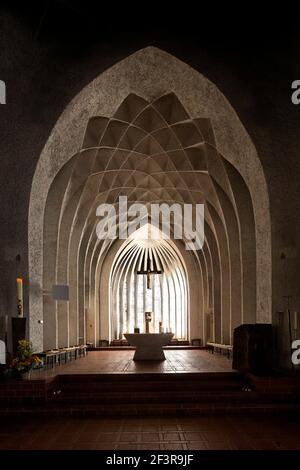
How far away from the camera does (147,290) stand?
30.9 meters

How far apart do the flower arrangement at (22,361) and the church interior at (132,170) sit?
35mm

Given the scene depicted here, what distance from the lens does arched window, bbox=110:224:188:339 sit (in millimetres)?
28406

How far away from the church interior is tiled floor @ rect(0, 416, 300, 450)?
0.04m

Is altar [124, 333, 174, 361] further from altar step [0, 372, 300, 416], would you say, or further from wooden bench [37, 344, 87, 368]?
altar step [0, 372, 300, 416]

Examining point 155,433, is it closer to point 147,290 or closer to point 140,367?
point 140,367

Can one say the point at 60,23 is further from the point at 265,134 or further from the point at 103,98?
the point at 265,134

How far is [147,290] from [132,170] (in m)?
13.8

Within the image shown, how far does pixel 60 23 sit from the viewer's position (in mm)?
10664

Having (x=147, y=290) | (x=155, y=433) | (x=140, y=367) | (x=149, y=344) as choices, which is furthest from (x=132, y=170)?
(x=147, y=290)

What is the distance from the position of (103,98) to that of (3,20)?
3.43 m

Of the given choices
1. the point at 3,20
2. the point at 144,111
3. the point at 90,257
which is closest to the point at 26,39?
the point at 3,20

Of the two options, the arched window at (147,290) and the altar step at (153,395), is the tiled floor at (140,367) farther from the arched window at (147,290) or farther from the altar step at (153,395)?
the arched window at (147,290)

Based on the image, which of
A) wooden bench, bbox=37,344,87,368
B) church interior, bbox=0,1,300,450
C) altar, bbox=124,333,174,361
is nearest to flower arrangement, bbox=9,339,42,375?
church interior, bbox=0,1,300,450

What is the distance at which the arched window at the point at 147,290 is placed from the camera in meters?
→ 28.4
